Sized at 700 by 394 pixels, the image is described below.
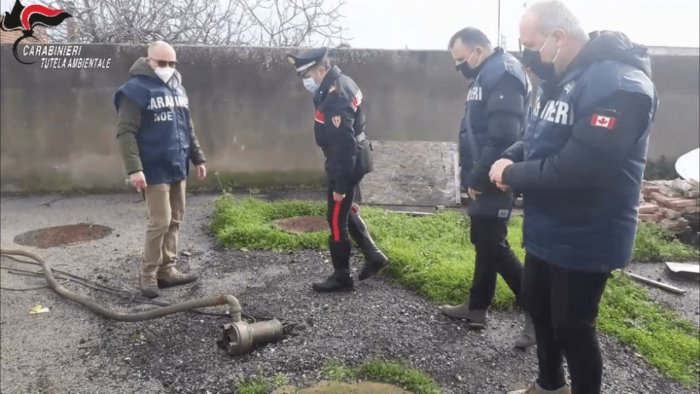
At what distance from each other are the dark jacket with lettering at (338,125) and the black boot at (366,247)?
1.63 feet

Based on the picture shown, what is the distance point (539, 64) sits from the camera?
259cm

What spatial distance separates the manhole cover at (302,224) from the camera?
632cm

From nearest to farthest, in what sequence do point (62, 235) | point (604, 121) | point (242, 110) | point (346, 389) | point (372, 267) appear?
point (604, 121)
point (346, 389)
point (372, 267)
point (62, 235)
point (242, 110)

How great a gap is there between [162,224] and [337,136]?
162 centimetres

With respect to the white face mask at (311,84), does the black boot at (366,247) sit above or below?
below

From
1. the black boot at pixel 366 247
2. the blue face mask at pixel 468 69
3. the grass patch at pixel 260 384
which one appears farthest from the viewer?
the black boot at pixel 366 247

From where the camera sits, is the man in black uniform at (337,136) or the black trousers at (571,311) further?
the man in black uniform at (337,136)

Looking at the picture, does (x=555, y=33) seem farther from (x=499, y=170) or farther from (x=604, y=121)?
(x=499, y=170)

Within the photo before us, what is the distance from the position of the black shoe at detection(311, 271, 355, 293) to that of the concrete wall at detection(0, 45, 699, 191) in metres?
4.15

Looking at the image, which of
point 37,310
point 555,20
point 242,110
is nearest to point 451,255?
point 555,20

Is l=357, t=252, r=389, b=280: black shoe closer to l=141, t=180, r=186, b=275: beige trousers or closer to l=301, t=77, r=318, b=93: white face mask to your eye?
l=301, t=77, r=318, b=93: white face mask

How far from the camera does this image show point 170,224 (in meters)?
4.75

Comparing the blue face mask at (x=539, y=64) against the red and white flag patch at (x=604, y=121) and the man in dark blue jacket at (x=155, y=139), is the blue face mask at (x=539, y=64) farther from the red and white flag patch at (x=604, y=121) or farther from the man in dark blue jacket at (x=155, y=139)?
the man in dark blue jacket at (x=155, y=139)

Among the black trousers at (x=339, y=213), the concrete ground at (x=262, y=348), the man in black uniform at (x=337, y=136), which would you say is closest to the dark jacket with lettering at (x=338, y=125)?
the man in black uniform at (x=337, y=136)
